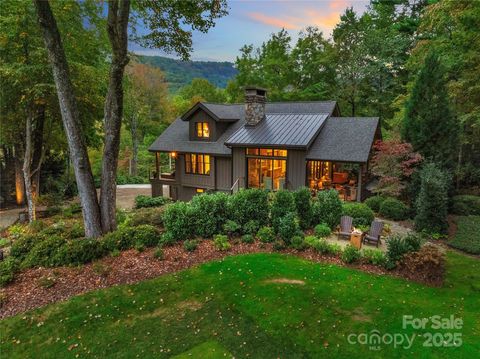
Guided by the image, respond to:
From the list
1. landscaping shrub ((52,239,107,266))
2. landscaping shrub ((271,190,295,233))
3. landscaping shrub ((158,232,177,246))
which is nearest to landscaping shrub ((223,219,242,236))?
landscaping shrub ((271,190,295,233))

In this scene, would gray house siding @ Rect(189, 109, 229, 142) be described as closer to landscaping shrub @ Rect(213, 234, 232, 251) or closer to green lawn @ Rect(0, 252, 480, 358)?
landscaping shrub @ Rect(213, 234, 232, 251)

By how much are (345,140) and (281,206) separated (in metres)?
8.04

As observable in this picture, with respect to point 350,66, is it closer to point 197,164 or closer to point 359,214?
point 197,164

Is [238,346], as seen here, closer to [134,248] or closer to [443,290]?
[134,248]

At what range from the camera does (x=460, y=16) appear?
11430 millimetres

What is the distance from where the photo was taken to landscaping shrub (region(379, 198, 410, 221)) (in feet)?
45.1

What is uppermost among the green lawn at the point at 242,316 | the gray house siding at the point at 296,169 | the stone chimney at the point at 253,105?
the stone chimney at the point at 253,105

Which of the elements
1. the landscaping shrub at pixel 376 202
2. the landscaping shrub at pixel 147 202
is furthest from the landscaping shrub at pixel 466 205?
the landscaping shrub at pixel 147 202

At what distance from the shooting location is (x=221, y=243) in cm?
972

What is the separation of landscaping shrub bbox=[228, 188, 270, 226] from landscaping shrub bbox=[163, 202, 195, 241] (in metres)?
1.49

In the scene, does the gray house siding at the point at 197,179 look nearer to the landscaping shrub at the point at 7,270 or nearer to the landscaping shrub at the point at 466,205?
the landscaping shrub at the point at 7,270

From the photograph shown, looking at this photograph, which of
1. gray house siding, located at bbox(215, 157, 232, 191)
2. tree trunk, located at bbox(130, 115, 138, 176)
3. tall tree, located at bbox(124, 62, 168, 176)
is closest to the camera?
gray house siding, located at bbox(215, 157, 232, 191)

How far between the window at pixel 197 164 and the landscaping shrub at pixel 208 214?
960 cm

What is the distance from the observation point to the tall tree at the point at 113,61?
8.73 m
